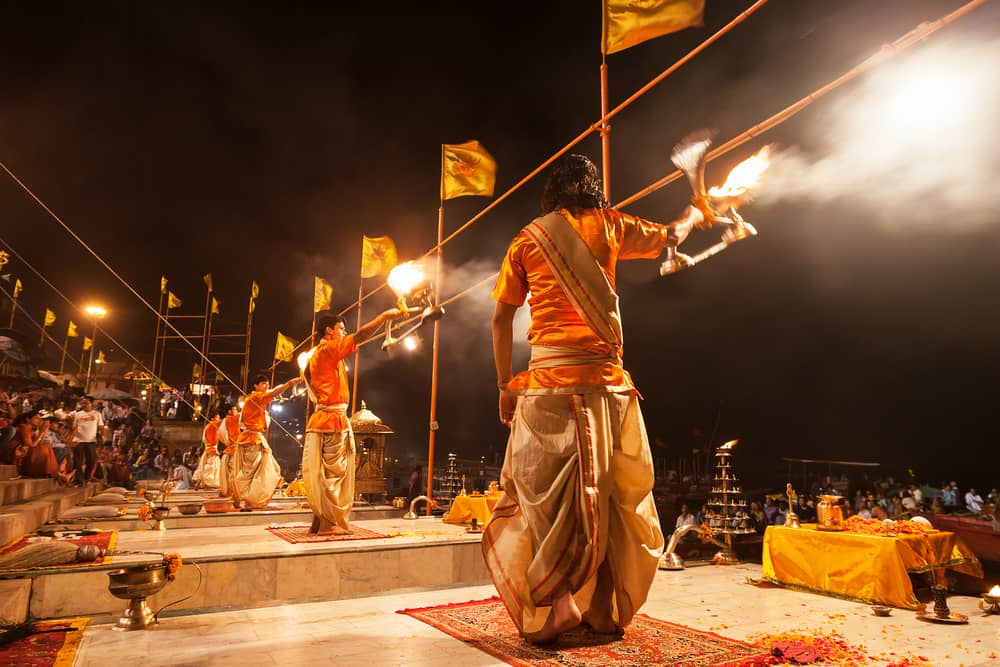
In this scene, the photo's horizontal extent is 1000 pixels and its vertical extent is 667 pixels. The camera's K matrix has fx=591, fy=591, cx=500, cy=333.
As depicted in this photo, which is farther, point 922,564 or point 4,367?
point 4,367

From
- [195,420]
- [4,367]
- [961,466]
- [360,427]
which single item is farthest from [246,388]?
[961,466]

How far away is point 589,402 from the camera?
9.76 feet

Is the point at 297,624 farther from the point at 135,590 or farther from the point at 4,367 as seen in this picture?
the point at 4,367

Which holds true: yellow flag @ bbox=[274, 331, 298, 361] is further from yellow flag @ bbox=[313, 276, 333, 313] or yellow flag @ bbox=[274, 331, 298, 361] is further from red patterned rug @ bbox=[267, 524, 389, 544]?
red patterned rug @ bbox=[267, 524, 389, 544]

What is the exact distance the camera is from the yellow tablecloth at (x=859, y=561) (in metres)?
4.54

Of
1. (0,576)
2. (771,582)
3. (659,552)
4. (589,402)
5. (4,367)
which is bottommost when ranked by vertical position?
(771,582)

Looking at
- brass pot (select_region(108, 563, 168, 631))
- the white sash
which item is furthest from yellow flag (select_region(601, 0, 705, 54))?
brass pot (select_region(108, 563, 168, 631))

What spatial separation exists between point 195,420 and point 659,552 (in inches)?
1232

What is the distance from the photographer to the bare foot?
277 centimetres

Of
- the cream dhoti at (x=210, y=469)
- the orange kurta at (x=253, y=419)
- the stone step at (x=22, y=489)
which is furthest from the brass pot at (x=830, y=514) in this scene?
the cream dhoti at (x=210, y=469)

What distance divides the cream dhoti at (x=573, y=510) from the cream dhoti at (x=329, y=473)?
4.13m

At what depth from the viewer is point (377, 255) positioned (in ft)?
51.5

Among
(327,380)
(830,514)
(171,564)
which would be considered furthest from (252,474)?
(830,514)

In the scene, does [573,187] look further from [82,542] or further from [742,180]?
[82,542]
